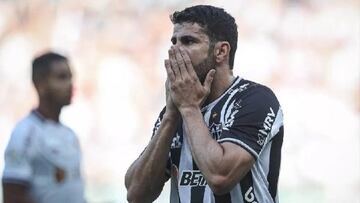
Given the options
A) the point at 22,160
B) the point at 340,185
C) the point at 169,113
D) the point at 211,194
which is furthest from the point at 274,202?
the point at 340,185

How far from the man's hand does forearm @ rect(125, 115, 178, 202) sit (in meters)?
0.08

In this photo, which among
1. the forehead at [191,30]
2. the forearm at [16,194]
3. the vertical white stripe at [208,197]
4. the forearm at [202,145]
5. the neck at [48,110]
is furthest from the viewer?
the neck at [48,110]

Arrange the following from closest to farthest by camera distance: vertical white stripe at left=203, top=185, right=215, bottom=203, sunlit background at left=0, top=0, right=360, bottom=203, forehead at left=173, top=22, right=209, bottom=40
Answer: vertical white stripe at left=203, top=185, right=215, bottom=203 < forehead at left=173, top=22, right=209, bottom=40 < sunlit background at left=0, top=0, right=360, bottom=203

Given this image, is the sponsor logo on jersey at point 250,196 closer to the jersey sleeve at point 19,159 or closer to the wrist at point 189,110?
the wrist at point 189,110

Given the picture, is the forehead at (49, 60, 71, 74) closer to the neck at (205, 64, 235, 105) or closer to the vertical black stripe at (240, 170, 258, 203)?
the neck at (205, 64, 235, 105)

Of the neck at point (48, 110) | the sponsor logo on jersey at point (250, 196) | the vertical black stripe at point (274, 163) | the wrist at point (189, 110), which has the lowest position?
the neck at point (48, 110)

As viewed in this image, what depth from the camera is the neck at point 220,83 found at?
306 cm

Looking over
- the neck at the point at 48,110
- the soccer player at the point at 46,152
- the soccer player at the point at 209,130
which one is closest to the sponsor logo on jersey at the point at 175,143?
the soccer player at the point at 209,130

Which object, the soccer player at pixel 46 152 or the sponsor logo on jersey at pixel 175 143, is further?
the soccer player at pixel 46 152

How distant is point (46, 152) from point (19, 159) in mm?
145

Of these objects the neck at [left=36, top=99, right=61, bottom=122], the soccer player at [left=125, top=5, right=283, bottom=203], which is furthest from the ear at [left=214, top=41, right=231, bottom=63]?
the neck at [left=36, top=99, right=61, bottom=122]

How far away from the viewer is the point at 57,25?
7.53 metres

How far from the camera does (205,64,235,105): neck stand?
3.06 meters

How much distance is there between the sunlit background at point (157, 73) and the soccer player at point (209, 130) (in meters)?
4.09
